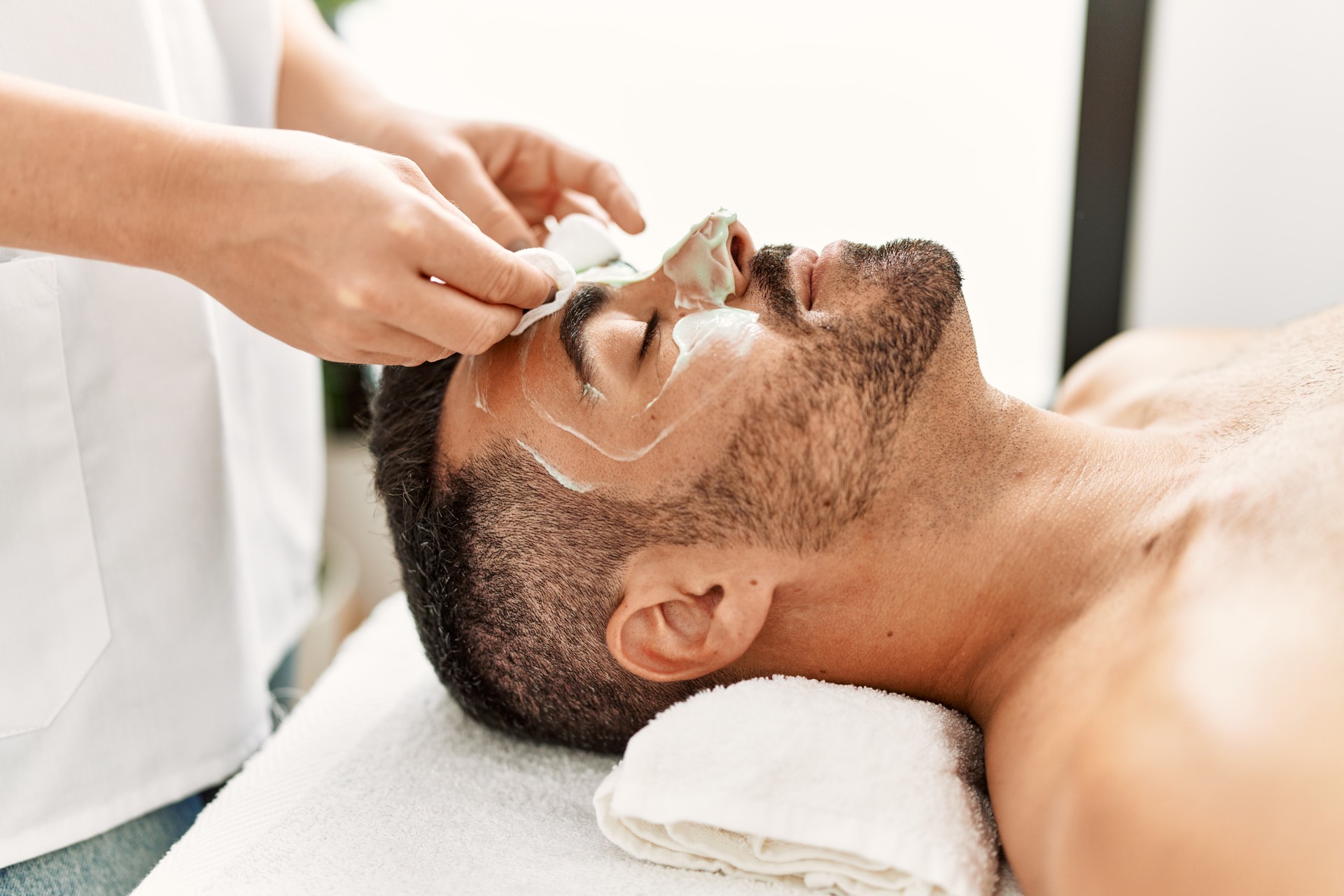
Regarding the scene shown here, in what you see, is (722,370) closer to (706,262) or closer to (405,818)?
(706,262)

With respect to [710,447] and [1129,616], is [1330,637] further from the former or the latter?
[710,447]

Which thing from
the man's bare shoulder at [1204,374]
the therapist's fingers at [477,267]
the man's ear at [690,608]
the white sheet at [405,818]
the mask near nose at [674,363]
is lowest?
the white sheet at [405,818]

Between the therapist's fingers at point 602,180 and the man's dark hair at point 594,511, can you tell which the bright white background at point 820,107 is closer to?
the therapist's fingers at point 602,180

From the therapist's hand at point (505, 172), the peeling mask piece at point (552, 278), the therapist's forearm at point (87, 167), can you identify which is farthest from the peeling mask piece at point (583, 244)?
the therapist's forearm at point (87, 167)

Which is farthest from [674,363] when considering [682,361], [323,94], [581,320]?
[323,94]

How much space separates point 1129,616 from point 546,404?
0.66 metres

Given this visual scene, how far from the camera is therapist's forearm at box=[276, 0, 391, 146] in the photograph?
55.9 inches

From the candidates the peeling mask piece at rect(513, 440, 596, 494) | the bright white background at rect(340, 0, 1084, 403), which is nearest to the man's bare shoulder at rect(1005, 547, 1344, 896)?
the peeling mask piece at rect(513, 440, 596, 494)

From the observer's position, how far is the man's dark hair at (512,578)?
109 cm

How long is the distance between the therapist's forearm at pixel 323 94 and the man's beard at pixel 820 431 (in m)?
0.77

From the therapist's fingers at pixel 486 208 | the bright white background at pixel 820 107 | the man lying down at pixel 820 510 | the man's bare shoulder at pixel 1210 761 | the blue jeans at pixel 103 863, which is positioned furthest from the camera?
the bright white background at pixel 820 107

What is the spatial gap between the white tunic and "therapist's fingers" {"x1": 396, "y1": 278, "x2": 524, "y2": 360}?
0.50 metres

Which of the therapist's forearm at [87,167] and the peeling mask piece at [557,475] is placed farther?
the peeling mask piece at [557,475]

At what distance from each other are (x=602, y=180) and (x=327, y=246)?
747mm
